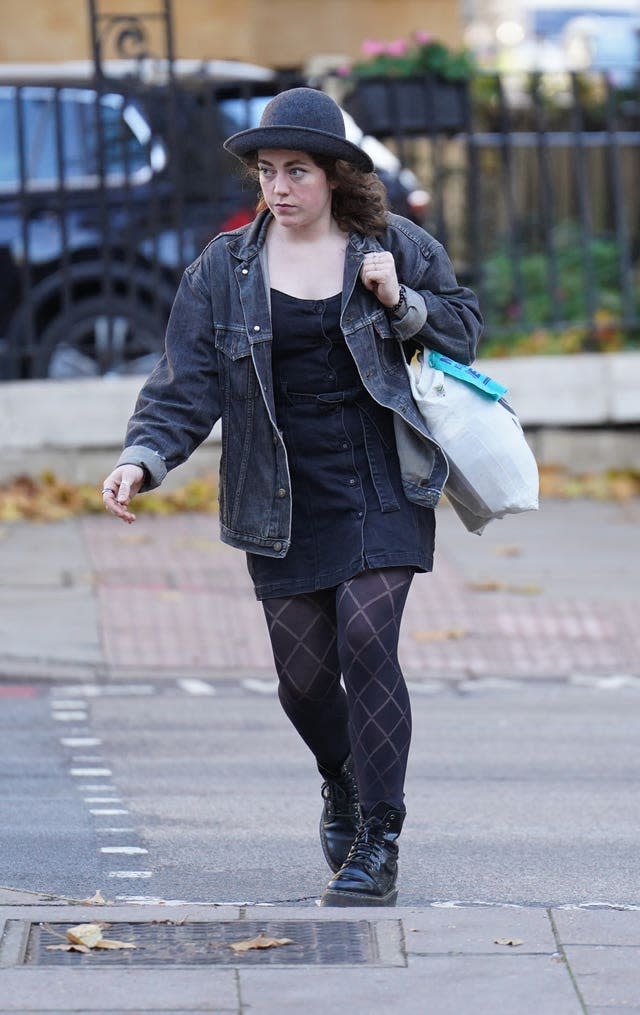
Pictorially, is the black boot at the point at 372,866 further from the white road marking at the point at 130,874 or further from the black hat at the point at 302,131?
the black hat at the point at 302,131

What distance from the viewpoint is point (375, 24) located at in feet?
62.2

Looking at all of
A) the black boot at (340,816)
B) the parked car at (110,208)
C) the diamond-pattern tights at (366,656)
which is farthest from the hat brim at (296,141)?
the parked car at (110,208)

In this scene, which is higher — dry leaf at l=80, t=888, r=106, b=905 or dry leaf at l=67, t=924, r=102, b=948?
dry leaf at l=80, t=888, r=106, b=905

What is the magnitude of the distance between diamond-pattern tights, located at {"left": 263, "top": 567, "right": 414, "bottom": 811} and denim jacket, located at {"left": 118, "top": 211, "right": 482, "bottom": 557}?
7.1 inches

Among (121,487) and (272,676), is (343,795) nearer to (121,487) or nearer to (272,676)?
(121,487)

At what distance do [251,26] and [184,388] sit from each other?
47.5ft

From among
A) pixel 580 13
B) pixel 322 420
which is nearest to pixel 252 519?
pixel 322 420

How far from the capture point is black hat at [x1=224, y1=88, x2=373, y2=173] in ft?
13.4

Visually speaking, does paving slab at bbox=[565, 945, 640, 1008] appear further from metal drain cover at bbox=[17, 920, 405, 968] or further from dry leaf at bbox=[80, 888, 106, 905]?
dry leaf at bbox=[80, 888, 106, 905]

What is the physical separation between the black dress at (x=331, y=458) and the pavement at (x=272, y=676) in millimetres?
776

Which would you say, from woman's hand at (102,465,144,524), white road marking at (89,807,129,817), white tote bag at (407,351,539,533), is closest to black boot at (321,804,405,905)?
white tote bag at (407,351,539,533)

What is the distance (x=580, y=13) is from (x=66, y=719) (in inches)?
1054

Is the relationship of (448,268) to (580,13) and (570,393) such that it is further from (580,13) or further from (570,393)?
(580,13)

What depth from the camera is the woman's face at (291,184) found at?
4129 mm
